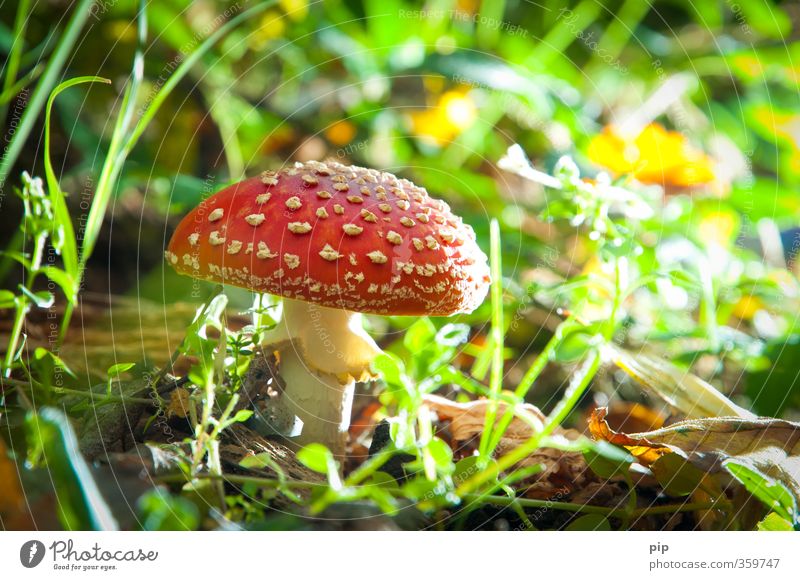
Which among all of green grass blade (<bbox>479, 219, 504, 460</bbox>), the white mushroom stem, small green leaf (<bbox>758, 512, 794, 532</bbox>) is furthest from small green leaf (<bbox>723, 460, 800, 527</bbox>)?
the white mushroom stem

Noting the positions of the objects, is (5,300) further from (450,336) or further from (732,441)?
(732,441)

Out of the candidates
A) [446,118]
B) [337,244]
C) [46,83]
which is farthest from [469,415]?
[46,83]

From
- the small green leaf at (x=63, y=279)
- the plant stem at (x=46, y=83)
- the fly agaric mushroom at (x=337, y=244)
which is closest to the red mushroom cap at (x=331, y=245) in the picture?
the fly agaric mushroom at (x=337, y=244)

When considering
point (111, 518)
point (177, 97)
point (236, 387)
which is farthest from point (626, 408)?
point (177, 97)

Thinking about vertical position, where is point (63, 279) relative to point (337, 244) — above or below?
below

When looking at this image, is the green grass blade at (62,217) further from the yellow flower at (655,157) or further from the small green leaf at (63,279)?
the yellow flower at (655,157)
